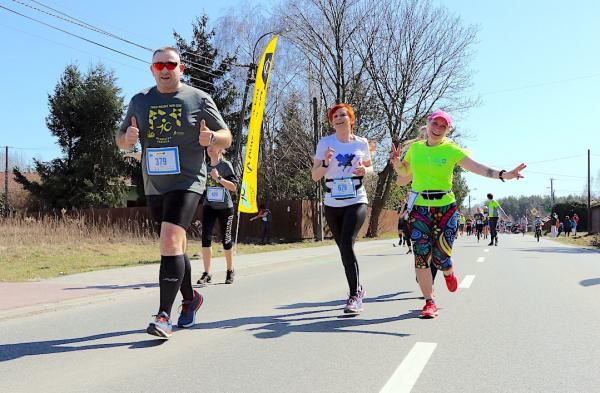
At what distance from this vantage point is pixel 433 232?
5.67m

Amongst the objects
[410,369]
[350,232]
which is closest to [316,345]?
[410,369]

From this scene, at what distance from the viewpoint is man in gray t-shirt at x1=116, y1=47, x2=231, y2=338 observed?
4523 millimetres

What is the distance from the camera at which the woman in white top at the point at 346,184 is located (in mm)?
5781

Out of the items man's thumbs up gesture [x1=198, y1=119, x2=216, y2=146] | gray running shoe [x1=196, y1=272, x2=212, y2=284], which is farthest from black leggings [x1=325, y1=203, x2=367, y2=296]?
gray running shoe [x1=196, y1=272, x2=212, y2=284]

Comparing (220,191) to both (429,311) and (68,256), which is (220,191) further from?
(68,256)

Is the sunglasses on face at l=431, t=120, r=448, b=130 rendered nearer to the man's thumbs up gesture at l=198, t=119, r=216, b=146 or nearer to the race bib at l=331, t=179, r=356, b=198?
the race bib at l=331, t=179, r=356, b=198

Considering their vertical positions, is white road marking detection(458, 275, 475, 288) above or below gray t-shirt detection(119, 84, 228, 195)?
below

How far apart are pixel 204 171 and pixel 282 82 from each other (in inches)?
1153

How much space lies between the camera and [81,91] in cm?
3306

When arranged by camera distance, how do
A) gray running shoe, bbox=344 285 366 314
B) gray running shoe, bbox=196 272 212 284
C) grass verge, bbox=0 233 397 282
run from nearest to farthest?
gray running shoe, bbox=344 285 366 314 < gray running shoe, bbox=196 272 212 284 < grass verge, bbox=0 233 397 282

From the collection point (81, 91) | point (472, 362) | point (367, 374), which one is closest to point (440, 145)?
point (472, 362)

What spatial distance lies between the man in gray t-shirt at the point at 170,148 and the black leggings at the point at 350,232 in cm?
162

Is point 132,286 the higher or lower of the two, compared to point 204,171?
lower

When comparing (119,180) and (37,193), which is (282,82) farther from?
(37,193)
